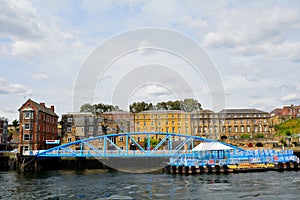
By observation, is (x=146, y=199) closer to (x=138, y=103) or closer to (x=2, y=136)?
(x=2, y=136)

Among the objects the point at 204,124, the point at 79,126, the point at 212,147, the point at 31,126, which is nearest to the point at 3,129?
the point at 79,126

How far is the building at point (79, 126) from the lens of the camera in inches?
2844

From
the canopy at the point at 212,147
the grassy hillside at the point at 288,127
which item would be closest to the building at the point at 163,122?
the canopy at the point at 212,147

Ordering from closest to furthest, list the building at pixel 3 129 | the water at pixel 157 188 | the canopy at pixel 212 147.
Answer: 1. the water at pixel 157 188
2. the canopy at pixel 212 147
3. the building at pixel 3 129

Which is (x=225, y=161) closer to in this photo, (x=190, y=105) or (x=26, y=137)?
(x=26, y=137)

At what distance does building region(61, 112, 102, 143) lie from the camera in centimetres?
7225

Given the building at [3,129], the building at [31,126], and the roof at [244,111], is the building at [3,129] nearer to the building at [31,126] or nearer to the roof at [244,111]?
the building at [31,126]

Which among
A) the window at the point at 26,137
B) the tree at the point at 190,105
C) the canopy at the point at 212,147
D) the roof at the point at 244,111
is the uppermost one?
the tree at the point at 190,105

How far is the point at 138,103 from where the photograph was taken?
10650cm

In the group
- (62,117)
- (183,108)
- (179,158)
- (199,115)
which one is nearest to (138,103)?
(183,108)

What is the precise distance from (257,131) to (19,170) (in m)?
70.8

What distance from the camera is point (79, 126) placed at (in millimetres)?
72875

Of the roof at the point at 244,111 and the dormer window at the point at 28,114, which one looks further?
the roof at the point at 244,111

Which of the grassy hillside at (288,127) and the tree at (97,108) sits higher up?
Answer: the tree at (97,108)
